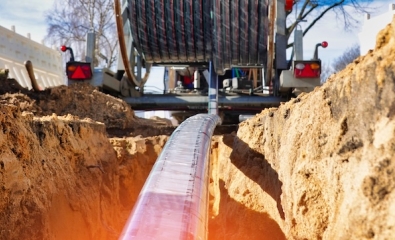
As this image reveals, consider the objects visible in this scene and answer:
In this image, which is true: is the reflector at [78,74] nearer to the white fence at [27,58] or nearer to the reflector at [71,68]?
the reflector at [71,68]

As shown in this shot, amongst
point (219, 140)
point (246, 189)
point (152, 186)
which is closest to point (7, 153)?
point (152, 186)

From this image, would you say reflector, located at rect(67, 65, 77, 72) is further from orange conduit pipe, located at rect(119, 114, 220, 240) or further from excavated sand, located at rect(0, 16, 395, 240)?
orange conduit pipe, located at rect(119, 114, 220, 240)

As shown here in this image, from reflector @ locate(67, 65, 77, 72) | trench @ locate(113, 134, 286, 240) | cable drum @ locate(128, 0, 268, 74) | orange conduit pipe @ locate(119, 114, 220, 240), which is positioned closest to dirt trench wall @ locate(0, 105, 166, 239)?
trench @ locate(113, 134, 286, 240)

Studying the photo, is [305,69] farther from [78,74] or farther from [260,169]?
[78,74]

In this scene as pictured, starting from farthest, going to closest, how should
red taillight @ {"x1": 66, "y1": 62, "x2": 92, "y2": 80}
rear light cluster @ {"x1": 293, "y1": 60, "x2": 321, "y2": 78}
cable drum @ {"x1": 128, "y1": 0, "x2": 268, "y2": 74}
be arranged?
red taillight @ {"x1": 66, "y1": 62, "x2": 92, "y2": 80}
cable drum @ {"x1": 128, "y1": 0, "x2": 268, "y2": 74}
rear light cluster @ {"x1": 293, "y1": 60, "x2": 321, "y2": 78}

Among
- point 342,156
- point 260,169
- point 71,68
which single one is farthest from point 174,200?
point 71,68

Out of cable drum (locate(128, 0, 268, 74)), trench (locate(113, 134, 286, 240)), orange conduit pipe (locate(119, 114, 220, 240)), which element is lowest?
trench (locate(113, 134, 286, 240))

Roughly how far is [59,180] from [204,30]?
3721 mm

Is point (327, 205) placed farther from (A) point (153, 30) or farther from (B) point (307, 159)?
(A) point (153, 30)

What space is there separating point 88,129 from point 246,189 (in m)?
1.55

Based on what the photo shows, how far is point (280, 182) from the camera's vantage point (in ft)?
9.89

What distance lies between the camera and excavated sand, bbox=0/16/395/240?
4.98 feet

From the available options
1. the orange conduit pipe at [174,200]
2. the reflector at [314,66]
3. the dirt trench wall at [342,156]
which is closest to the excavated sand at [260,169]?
the dirt trench wall at [342,156]

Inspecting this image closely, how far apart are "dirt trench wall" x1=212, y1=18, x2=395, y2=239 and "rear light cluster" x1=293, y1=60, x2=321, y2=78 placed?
8.60ft
